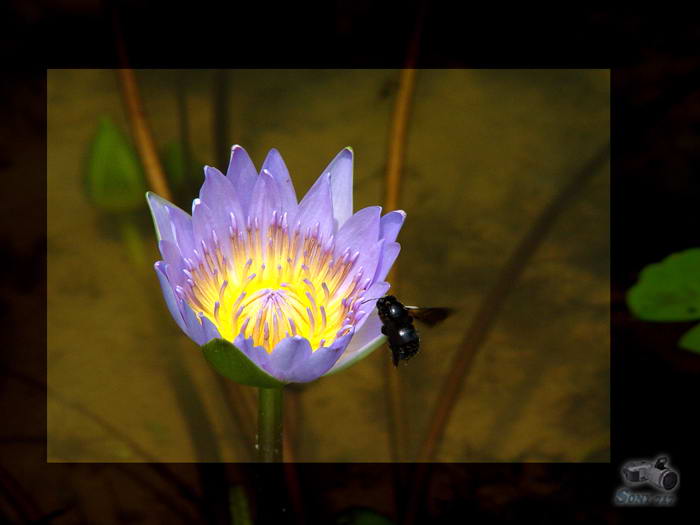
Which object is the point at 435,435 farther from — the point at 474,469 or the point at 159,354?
the point at 159,354

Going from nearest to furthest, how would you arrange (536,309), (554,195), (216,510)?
1. (216,510)
2. (536,309)
3. (554,195)

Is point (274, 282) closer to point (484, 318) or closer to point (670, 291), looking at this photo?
point (484, 318)

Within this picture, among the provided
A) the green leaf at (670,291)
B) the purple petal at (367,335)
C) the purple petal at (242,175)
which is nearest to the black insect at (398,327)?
the purple petal at (367,335)

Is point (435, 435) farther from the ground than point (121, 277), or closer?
closer

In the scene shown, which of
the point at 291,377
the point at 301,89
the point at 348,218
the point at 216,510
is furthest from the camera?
the point at 301,89

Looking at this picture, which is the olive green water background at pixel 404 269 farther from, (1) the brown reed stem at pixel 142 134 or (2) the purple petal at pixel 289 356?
(2) the purple petal at pixel 289 356

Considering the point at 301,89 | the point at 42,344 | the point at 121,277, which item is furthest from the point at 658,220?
the point at 42,344

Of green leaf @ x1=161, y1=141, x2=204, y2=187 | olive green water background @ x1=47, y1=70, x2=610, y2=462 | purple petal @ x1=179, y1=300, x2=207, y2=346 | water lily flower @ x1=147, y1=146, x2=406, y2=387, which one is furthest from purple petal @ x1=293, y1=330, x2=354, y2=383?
green leaf @ x1=161, y1=141, x2=204, y2=187
